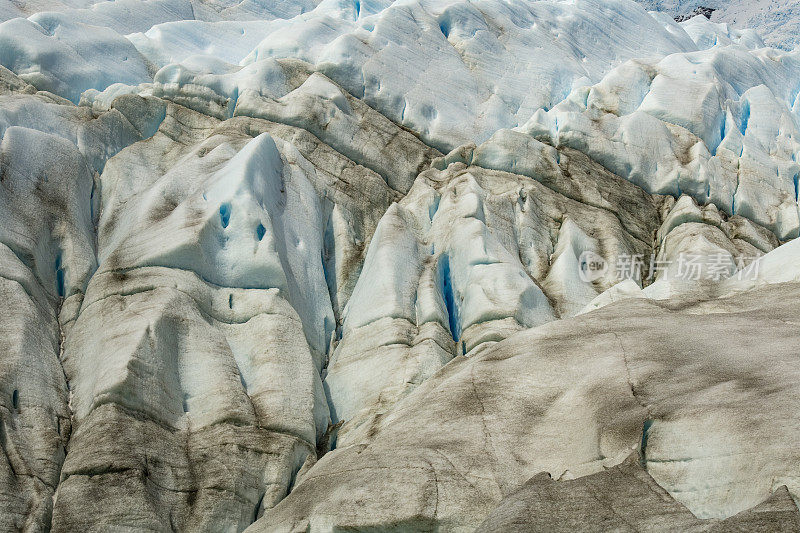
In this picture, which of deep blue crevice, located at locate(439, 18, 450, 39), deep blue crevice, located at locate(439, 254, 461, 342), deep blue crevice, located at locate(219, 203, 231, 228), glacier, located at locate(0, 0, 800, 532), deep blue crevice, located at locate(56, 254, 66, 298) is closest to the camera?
glacier, located at locate(0, 0, 800, 532)

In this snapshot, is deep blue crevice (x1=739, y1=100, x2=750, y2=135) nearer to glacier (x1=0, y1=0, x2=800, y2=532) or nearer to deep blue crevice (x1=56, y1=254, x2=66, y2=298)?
glacier (x1=0, y1=0, x2=800, y2=532)

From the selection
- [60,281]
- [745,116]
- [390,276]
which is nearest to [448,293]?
[390,276]

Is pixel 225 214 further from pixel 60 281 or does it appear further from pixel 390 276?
pixel 390 276

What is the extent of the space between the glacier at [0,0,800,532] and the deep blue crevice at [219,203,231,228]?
0.09 meters

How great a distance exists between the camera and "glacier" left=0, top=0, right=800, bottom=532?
29.1ft

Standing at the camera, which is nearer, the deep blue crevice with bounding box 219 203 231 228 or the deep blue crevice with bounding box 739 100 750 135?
the deep blue crevice with bounding box 219 203 231 228

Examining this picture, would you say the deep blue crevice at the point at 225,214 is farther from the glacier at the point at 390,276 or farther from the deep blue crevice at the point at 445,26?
the deep blue crevice at the point at 445,26

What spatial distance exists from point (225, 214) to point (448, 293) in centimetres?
572

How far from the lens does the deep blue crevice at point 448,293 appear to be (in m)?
17.7

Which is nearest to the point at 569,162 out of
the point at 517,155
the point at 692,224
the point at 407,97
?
the point at 517,155

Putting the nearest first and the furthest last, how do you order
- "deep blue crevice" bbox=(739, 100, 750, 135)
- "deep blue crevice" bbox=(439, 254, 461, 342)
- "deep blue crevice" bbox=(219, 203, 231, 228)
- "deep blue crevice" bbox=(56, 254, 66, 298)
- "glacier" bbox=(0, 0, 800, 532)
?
"glacier" bbox=(0, 0, 800, 532) → "deep blue crevice" bbox=(56, 254, 66, 298) → "deep blue crevice" bbox=(219, 203, 231, 228) → "deep blue crevice" bbox=(439, 254, 461, 342) → "deep blue crevice" bbox=(739, 100, 750, 135)

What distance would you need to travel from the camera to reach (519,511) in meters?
7.32

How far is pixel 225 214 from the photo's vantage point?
1647cm

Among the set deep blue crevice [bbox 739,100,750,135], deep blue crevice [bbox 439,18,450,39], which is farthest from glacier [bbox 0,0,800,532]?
deep blue crevice [bbox 739,100,750,135]
